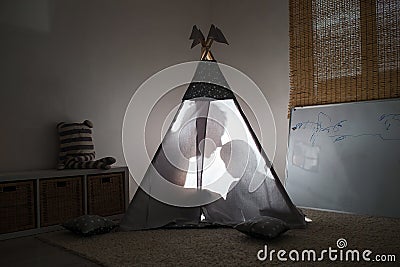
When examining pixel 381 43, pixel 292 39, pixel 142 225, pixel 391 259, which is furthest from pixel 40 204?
pixel 381 43

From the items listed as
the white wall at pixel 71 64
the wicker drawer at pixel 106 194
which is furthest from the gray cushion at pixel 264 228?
the white wall at pixel 71 64

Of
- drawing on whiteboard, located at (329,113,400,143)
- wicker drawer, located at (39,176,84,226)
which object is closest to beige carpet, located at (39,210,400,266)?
wicker drawer, located at (39,176,84,226)

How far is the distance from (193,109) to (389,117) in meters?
1.37

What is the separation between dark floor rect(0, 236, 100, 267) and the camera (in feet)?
5.86

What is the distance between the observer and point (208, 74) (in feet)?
8.50

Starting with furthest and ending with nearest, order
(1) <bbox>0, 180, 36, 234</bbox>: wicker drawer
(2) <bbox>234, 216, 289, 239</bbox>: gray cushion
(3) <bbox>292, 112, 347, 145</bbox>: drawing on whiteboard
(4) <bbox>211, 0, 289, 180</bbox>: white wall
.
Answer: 1. (4) <bbox>211, 0, 289, 180</bbox>: white wall
2. (3) <bbox>292, 112, 347, 145</bbox>: drawing on whiteboard
3. (1) <bbox>0, 180, 36, 234</bbox>: wicker drawer
4. (2) <bbox>234, 216, 289, 239</bbox>: gray cushion

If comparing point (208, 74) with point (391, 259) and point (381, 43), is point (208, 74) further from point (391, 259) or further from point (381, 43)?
point (391, 259)

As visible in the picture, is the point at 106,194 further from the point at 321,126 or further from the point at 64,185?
the point at 321,126

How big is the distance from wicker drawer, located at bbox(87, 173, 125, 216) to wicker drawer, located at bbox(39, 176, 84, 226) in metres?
0.08

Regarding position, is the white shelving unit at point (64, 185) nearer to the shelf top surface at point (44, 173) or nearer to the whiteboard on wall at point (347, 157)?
the shelf top surface at point (44, 173)

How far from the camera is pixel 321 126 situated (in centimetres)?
310

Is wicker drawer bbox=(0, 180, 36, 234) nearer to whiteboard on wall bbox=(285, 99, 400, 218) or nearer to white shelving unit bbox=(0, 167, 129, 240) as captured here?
white shelving unit bbox=(0, 167, 129, 240)

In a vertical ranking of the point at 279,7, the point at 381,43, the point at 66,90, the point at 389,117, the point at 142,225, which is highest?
the point at 279,7

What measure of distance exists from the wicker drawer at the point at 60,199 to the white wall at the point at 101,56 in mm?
339
